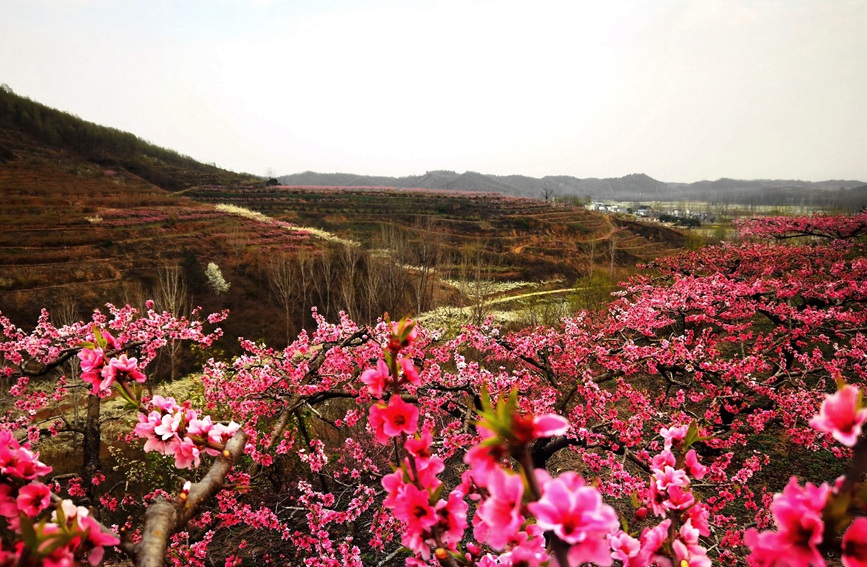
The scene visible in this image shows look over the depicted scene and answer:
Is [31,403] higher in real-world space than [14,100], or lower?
lower

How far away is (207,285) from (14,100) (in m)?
63.7

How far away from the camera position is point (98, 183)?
45188mm

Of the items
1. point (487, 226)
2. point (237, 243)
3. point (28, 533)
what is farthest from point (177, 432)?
point (487, 226)

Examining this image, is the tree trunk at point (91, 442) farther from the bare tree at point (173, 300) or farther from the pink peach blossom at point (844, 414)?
the bare tree at point (173, 300)

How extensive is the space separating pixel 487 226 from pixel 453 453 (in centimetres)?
5895

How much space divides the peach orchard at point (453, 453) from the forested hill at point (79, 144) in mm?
56556

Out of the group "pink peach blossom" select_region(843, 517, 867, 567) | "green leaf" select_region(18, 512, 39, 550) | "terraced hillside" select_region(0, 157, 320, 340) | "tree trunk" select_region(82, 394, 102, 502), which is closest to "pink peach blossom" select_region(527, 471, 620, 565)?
"pink peach blossom" select_region(843, 517, 867, 567)

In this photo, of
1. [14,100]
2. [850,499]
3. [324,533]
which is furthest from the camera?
[14,100]

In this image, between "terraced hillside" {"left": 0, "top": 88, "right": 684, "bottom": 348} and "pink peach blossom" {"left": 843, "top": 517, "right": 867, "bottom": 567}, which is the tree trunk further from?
"terraced hillside" {"left": 0, "top": 88, "right": 684, "bottom": 348}

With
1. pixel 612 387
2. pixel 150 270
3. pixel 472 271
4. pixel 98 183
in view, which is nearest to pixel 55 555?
pixel 612 387

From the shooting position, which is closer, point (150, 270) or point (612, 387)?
point (612, 387)

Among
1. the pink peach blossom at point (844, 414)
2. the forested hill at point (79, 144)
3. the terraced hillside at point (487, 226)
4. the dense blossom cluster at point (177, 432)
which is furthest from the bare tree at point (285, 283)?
the forested hill at point (79, 144)

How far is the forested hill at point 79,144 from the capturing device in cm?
5056

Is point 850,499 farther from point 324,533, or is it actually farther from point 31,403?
point 31,403
